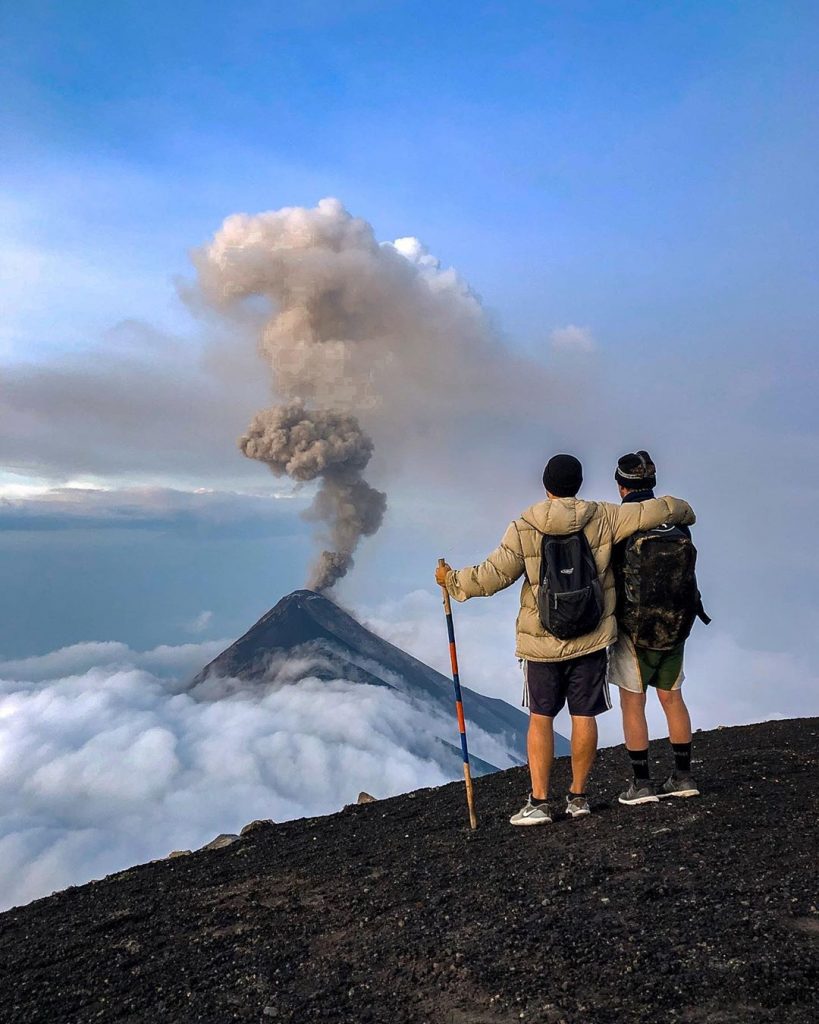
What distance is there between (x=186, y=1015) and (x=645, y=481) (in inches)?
179

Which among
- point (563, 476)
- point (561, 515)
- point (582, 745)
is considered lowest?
point (582, 745)

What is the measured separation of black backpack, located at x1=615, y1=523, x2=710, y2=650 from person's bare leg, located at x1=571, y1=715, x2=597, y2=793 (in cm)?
71

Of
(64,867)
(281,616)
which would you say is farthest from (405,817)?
(64,867)

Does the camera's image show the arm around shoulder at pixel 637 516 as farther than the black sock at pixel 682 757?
No

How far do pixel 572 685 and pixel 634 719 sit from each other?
2.29ft

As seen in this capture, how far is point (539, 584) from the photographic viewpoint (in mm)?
5680

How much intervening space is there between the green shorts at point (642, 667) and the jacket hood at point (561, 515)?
1.02 meters

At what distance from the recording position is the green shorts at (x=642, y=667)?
5.96m

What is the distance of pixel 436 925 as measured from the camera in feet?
14.8

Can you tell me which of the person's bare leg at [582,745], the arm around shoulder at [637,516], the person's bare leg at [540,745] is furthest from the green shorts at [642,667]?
the arm around shoulder at [637,516]

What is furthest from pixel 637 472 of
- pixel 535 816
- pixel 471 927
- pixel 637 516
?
pixel 471 927

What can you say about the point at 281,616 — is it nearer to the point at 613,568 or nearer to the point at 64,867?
the point at 64,867

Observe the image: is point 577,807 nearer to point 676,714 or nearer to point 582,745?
point 582,745

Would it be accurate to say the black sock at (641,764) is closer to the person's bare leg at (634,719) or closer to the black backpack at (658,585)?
the person's bare leg at (634,719)
